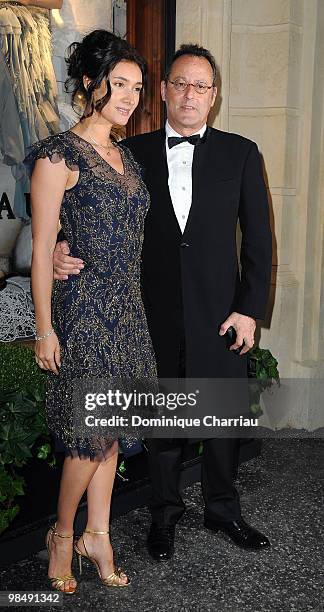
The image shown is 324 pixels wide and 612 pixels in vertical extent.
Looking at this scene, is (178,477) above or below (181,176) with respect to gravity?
below

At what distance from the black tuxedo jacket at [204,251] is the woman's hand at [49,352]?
63cm

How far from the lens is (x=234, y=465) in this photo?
3.38 m

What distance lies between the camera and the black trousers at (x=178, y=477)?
3.31 m

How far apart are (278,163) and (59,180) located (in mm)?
2671

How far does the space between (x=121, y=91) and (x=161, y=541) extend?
199 cm

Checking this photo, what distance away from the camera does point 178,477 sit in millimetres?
3367

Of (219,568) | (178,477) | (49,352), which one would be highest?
(49,352)

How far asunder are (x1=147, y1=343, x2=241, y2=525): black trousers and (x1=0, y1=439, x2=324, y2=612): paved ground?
177 millimetres

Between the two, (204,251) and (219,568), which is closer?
(204,251)

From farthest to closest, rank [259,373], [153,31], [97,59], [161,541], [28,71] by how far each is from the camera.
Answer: [153,31]
[259,373]
[28,71]
[161,541]
[97,59]

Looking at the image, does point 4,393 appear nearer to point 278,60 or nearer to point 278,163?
point 278,163

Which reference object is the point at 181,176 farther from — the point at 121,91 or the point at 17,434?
the point at 17,434

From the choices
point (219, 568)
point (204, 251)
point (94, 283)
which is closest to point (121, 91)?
point (94, 283)

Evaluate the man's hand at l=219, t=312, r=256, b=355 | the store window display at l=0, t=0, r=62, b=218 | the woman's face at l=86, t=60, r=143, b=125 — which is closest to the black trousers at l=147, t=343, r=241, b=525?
the man's hand at l=219, t=312, r=256, b=355
